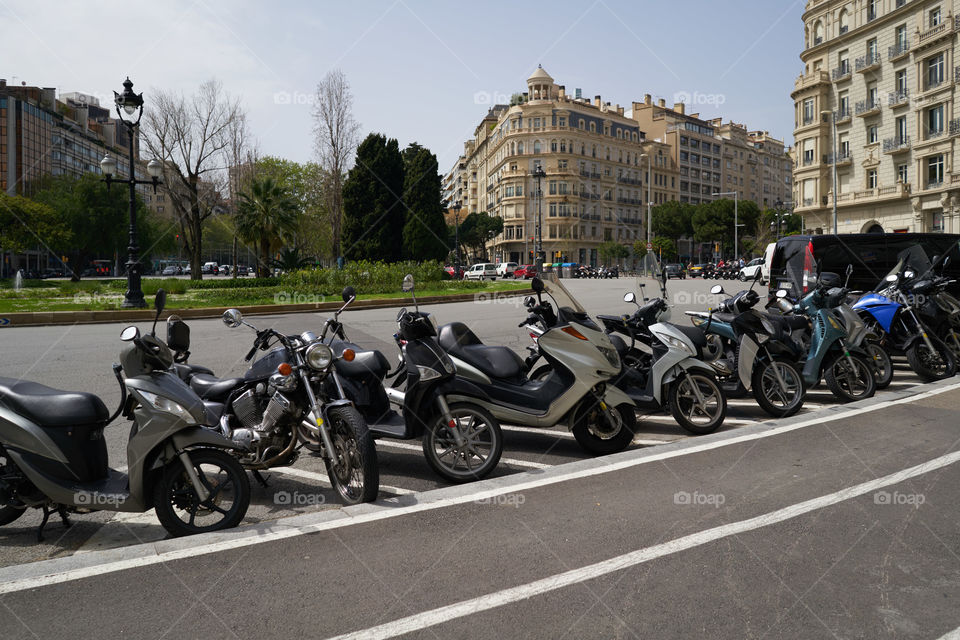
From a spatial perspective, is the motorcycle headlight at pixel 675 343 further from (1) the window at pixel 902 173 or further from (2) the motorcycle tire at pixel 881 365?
(1) the window at pixel 902 173

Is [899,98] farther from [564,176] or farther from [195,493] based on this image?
[195,493]

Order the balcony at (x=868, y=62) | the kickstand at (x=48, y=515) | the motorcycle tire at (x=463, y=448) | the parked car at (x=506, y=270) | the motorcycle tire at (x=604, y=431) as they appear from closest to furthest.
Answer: the kickstand at (x=48, y=515) < the motorcycle tire at (x=463, y=448) < the motorcycle tire at (x=604, y=431) < the balcony at (x=868, y=62) < the parked car at (x=506, y=270)

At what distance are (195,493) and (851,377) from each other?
6.89 meters

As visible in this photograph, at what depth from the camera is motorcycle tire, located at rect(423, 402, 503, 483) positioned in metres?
4.85

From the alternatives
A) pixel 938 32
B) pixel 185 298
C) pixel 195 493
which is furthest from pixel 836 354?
pixel 938 32

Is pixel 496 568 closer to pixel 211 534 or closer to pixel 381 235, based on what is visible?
pixel 211 534

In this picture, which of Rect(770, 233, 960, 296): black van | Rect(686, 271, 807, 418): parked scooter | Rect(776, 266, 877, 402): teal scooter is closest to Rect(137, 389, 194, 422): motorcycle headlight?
Rect(686, 271, 807, 418): parked scooter

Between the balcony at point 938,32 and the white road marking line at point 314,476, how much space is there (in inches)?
1934

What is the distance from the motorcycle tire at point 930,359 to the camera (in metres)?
8.69

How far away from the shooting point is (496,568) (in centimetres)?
334

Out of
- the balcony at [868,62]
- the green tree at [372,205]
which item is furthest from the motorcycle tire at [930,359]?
the balcony at [868,62]

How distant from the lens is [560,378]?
5.46m

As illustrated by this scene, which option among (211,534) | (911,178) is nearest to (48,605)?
(211,534)

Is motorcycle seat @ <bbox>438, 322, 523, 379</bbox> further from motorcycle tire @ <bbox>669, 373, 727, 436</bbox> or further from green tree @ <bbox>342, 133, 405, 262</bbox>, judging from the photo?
green tree @ <bbox>342, 133, 405, 262</bbox>
